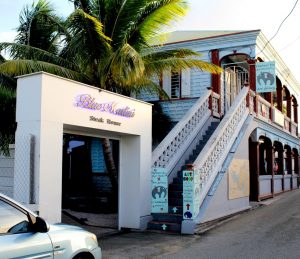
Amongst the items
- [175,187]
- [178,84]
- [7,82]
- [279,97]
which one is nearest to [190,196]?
[175,187]

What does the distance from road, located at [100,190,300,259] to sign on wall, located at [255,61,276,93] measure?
6.04 meters

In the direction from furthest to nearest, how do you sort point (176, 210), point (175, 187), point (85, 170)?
point (85, 170) < point (175, 187) < point (176, 210)

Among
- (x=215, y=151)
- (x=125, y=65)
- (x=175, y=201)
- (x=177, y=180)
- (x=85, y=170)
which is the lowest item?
(x=175, y=201)

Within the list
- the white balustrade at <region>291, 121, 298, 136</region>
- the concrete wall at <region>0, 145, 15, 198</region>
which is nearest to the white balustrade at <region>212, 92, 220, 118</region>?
the concrete wall at <region>0, 145, 15, 198</region>

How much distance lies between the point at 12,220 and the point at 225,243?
235 inches

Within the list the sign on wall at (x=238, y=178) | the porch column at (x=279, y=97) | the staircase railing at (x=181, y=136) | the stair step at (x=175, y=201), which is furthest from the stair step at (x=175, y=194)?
the porch column at (x=279, y=97)

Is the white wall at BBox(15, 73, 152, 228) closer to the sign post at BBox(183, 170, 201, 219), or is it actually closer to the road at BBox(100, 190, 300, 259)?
the sign post at BBox(183, 170, 201, 219)

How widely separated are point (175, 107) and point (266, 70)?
4011mm

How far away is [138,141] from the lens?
37.4 feet

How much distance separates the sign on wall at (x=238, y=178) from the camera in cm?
1320

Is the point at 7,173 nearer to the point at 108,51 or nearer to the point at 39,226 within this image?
the point at 108,51

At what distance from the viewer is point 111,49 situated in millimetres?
12375

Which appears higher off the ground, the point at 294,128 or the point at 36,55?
the point at 36,55

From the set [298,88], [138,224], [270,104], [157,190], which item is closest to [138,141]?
[157,190]
